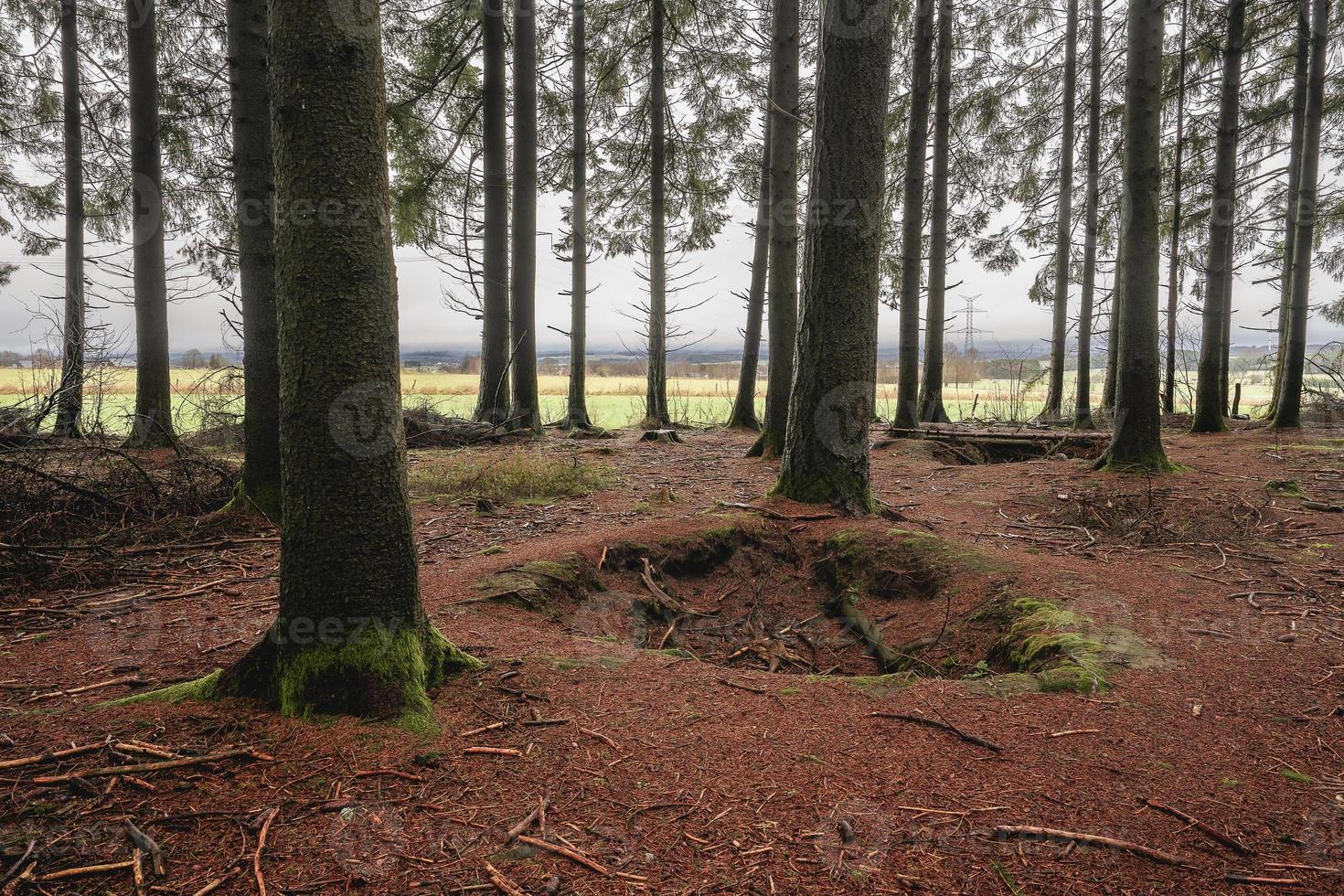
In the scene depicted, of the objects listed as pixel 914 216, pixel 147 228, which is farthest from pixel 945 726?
pixel 147 228

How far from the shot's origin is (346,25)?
7.57 ft

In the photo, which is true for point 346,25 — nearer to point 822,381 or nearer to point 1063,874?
point 1063,874

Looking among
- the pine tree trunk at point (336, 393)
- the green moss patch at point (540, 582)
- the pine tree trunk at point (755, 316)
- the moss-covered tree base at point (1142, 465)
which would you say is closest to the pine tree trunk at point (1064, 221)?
the pine tree trunk at point (755, 316)

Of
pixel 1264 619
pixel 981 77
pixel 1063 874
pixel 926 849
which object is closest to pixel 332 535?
pixel 926 849

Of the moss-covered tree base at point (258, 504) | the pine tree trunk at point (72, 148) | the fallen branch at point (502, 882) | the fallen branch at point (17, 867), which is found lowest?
the fallen branch at point (502, 882)

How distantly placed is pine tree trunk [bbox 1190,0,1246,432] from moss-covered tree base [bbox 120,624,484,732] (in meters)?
13.1

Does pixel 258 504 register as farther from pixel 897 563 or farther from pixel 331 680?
pixel 897 563

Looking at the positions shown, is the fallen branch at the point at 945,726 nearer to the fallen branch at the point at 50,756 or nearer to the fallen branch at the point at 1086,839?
the fallen branch at the point at 1086,839

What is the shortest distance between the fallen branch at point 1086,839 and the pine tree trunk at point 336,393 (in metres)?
1.93

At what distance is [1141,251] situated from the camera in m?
7.31

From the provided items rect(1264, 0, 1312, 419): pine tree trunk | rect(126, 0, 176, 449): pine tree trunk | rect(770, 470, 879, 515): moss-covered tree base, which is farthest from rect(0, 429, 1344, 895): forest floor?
rect(1264, 0, 1312, 419): pine tree trunk

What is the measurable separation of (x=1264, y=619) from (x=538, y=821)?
Answer: 3915 mm

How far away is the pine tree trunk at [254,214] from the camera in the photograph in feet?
16.4

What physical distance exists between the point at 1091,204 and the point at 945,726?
1588 centimetres
